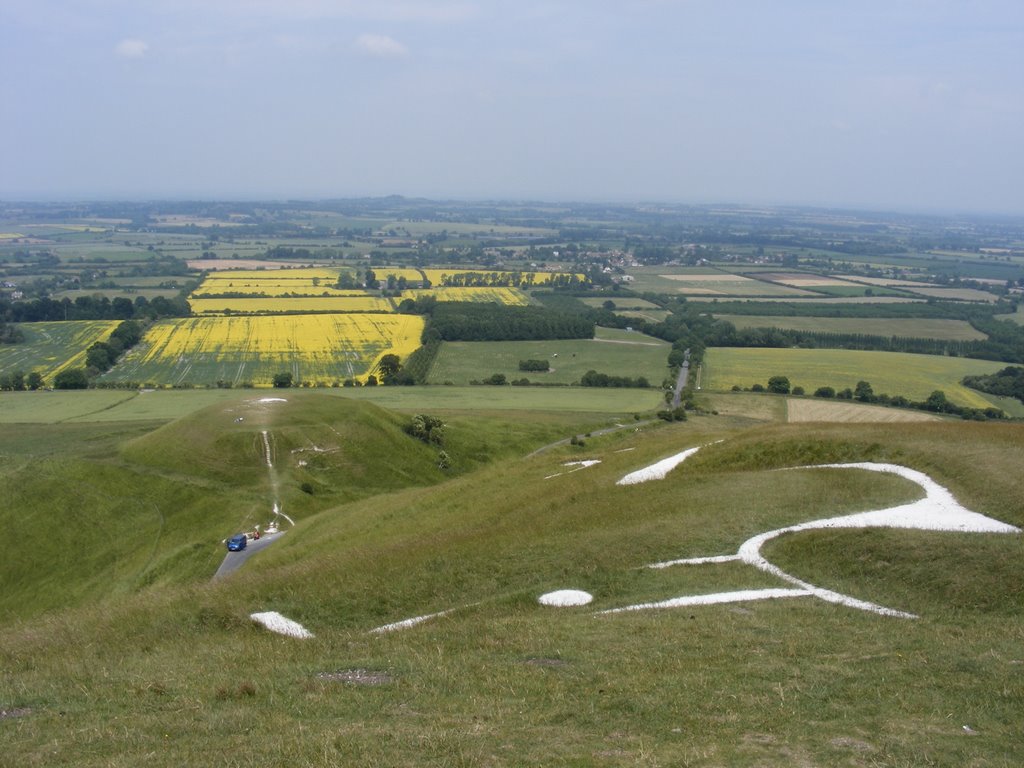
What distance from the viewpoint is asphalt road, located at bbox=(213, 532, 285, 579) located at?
46.3 meters

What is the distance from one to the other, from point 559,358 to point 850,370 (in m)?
52.1

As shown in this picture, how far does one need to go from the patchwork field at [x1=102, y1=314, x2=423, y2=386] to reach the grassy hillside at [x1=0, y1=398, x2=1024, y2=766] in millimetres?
93137

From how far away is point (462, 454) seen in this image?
263 feet

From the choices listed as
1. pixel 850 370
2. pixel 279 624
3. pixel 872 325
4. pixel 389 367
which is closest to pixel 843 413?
pixel 850 370

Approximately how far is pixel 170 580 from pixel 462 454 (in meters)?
37.2

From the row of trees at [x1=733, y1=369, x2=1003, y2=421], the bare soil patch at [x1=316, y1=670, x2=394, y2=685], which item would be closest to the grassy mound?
the bare soil patch at [x1=316, y1=670, x2=394, y2=685]

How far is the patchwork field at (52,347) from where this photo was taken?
123 m

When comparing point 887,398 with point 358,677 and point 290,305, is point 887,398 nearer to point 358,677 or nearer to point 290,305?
point 358,677

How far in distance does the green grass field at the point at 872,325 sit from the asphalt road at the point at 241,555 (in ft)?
445

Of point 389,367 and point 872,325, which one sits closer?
point 389,367

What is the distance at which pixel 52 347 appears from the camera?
13700 cm

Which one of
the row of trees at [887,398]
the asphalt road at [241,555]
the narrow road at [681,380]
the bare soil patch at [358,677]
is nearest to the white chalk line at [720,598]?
the bare soil patch at [358,677]

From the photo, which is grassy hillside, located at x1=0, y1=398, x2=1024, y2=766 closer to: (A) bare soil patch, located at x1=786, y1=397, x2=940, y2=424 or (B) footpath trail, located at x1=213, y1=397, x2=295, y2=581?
(B) footpath trail, located at x1=213, y1=397, x2=295, y2=581

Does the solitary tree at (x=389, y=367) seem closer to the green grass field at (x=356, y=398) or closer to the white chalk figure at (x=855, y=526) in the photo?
the green grass field at (x=356, y=398)
